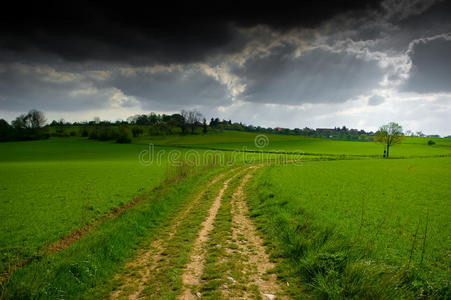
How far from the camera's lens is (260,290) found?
5867mm

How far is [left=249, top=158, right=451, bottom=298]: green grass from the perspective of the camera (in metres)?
5.79

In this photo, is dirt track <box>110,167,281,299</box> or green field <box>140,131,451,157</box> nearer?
dirt track <box>110,167,281,299</box>

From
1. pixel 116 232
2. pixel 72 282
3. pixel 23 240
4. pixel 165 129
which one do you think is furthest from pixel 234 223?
pixel 165 129

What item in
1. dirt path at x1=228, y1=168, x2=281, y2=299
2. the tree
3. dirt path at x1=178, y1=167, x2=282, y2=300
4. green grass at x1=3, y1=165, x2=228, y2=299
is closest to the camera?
green grass at x1=3, y1=165, x2=228, y2=299

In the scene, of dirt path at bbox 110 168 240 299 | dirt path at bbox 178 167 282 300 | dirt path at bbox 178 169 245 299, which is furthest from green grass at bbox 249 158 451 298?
dirt path at bbox 110 168 240 299

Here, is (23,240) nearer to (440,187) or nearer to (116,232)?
(116,232)

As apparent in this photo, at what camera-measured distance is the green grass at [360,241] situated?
5.79m

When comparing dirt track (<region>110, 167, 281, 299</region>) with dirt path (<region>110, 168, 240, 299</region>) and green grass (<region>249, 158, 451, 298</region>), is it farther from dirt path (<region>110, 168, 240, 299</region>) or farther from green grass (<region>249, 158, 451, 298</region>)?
green grass (<region>249, 158, 451, 298</region>)

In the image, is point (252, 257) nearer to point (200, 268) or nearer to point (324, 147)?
point (200, 268)

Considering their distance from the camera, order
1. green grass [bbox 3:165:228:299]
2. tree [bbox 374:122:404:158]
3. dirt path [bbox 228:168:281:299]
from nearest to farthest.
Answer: green grass [bbox 3:165:228:299]
dirt path [bbox 228:168:281:299]
tree [bbox 374:122:404:158]

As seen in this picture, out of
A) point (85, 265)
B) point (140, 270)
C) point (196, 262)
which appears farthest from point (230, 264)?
point (85, 265)

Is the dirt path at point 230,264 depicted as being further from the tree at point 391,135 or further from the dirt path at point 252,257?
the tree at point 391,135

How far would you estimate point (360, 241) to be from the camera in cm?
860

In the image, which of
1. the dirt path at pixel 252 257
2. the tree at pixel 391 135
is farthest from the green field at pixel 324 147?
the dirt path at pixel 252 257
